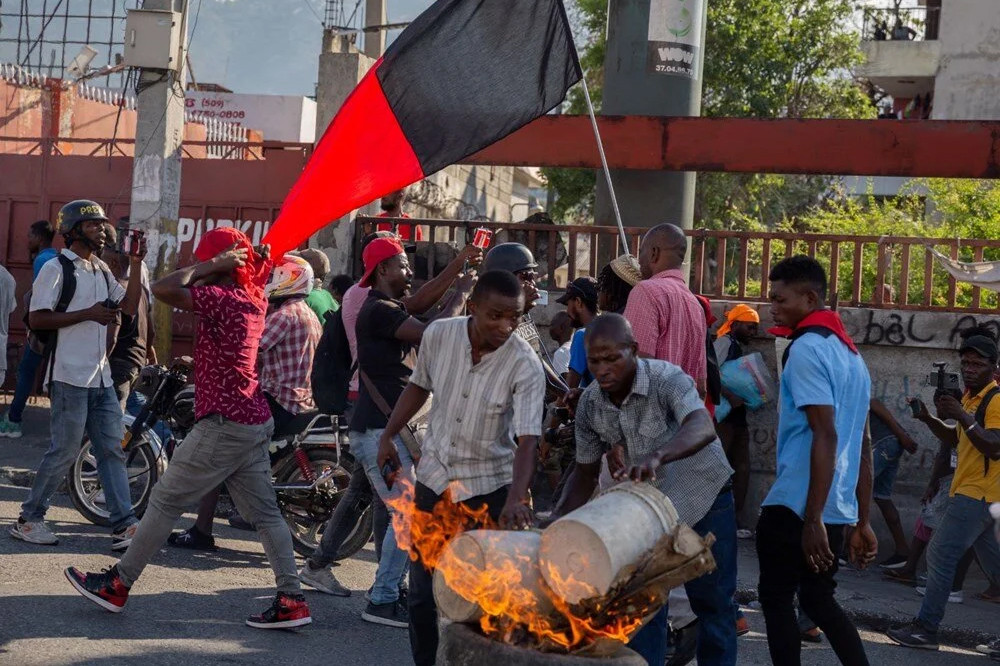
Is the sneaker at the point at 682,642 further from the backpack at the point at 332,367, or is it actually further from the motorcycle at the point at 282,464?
the backpack at the point at 332,367

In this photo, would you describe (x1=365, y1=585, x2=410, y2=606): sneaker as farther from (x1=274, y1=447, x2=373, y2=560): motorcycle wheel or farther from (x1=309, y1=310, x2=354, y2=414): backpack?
(x1=309, y1=310, x2=354, y2=414): backpack

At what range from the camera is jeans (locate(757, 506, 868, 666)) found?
485 cm

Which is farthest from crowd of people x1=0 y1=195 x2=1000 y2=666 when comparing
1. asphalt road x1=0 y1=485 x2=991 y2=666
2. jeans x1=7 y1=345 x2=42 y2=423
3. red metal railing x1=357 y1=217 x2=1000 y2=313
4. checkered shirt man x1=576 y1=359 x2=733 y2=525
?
jeans x1=7 y1=345 x2=42 y2=423

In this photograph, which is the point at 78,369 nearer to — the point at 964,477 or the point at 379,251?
the point at 379,251

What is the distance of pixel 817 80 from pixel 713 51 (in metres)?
3.10

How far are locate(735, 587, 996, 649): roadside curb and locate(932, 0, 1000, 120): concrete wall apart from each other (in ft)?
88.9

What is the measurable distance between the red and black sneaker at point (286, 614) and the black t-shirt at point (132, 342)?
3456 mm

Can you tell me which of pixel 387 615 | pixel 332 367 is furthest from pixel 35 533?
pixel 387 615

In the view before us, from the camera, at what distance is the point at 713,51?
2644 cm

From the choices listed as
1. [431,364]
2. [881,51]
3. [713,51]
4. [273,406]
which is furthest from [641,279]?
[881,51]

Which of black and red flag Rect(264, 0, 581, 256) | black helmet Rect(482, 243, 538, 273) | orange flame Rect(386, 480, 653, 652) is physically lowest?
orange flame Rect(386, 480, 653, 652)

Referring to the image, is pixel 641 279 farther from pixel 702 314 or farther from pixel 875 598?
pixel 875 598

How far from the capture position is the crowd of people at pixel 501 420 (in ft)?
15.5

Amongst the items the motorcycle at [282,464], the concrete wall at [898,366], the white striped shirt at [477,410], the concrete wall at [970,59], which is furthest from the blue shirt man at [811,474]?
the concrete wall at [970,59]
